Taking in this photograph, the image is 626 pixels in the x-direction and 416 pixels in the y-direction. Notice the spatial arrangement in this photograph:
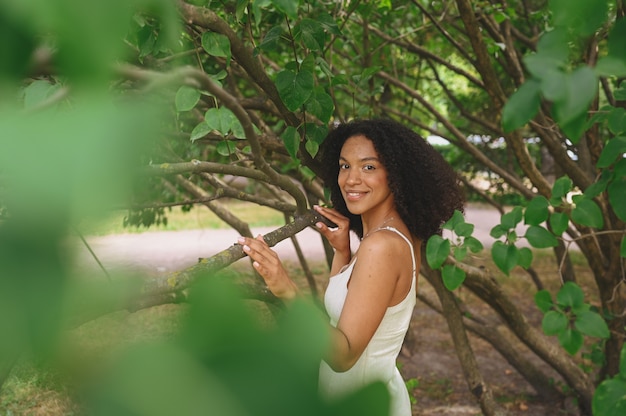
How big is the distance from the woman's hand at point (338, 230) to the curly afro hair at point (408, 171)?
18cm

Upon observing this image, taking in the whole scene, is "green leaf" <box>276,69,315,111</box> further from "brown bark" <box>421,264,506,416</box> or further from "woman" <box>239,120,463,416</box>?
"brown bark" <box>421,264,506,416</box>

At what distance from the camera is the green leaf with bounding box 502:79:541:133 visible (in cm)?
59

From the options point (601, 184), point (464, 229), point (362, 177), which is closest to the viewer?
point (601, 184)

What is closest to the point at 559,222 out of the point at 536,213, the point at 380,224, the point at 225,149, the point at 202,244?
the point at 536,213

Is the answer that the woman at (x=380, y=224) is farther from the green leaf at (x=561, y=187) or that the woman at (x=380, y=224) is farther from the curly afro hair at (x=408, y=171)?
the green leaf at (x=561, y=187)

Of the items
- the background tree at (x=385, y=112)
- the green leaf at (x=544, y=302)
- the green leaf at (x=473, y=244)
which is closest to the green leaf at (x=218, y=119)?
the background tree at (x=385, y=112)

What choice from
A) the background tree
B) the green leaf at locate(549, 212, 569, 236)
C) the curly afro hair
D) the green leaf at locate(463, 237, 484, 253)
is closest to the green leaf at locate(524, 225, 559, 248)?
the background tree

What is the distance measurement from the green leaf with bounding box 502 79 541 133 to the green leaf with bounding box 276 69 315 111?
4.07ft

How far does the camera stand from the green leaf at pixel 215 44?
5.55 ft

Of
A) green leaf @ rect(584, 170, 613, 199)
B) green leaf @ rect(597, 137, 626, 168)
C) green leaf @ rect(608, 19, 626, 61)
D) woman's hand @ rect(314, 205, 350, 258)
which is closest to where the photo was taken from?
green leaf @ rect(608, 19, 626, 61)

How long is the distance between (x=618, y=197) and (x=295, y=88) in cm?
99

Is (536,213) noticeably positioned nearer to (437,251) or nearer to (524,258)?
(524,258)

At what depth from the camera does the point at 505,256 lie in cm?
167

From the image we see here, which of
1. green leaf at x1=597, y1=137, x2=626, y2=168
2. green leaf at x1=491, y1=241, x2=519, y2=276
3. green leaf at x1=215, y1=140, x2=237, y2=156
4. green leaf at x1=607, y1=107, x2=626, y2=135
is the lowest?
green leaf at x1=491, y1=241, x2=519, y2=276
